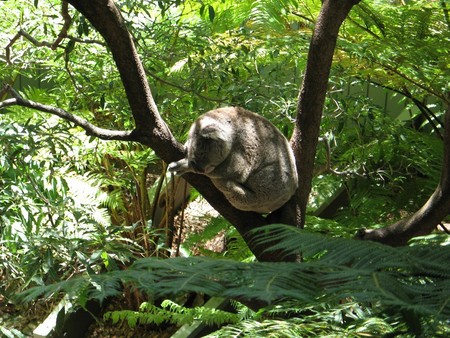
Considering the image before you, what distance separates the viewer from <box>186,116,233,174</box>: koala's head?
248 cm

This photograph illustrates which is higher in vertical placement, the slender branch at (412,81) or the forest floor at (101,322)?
the slender branch at (412,81)

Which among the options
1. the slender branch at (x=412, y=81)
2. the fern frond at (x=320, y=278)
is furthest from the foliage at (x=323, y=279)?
the slender branch at (x=412, y=81)

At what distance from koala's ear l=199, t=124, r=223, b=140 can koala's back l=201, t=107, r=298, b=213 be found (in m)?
0.05

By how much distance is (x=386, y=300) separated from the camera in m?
0.93

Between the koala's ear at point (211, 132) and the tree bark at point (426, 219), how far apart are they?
2.11ft

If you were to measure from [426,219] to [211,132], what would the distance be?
0.87 metres

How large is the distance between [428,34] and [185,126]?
4.49 feet

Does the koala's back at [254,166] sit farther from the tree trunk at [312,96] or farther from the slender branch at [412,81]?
the slender branch at [412,81]

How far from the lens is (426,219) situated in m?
2.59

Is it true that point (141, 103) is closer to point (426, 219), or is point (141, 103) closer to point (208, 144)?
point (208, 144)

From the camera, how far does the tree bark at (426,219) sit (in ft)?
8.43

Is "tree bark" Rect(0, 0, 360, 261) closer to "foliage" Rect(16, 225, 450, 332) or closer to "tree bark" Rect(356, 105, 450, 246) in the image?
"tree bark" Rect(356, 105, 450, 246)

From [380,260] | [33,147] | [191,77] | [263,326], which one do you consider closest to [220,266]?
[380,260]

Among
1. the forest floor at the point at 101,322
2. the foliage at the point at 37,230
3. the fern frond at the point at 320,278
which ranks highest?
the fern frond at the point at 320,278
